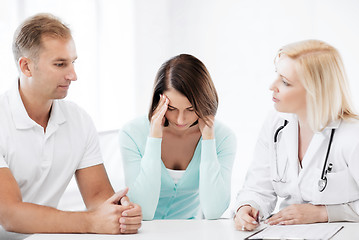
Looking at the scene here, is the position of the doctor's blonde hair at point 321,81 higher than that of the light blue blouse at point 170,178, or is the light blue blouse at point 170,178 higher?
the doctor's blonde hair at point 321,81

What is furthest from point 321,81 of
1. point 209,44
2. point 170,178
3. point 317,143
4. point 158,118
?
point 209,44

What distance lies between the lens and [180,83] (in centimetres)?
197

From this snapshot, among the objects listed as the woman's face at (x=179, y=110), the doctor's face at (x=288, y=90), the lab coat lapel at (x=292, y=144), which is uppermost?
the doctor's face at (x=288, y=90)

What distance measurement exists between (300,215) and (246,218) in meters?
0.21

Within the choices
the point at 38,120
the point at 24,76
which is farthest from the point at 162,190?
the point at 24,76

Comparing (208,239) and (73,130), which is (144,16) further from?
(208,239)

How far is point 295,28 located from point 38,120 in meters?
3.01

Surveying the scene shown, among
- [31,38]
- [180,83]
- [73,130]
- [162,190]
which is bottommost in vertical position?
[162,190]

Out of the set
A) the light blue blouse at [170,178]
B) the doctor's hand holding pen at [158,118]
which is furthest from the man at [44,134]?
the doctor's hand holding pen at [158,118]

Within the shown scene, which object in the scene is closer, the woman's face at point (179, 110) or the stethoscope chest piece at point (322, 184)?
the stethoscope chest piece at point (322, 184)

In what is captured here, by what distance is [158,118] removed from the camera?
2.02m

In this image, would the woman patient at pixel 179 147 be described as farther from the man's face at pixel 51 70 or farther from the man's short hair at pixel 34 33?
the man's short hair at pixel 34 33

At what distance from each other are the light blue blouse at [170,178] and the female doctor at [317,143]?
184 millimetres

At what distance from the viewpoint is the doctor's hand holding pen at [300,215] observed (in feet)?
5.63
